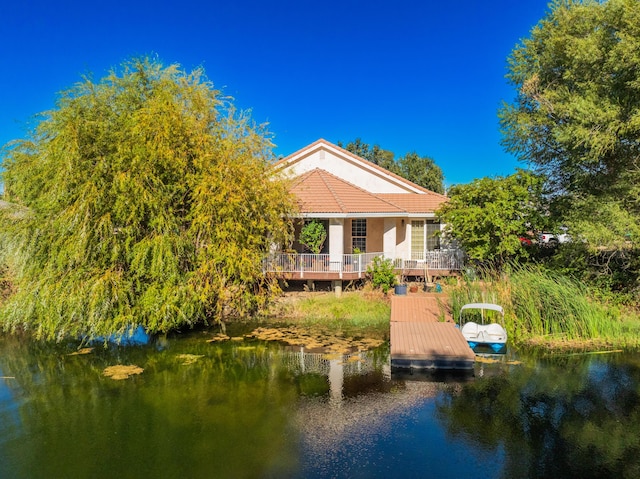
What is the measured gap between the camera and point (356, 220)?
19.7 metres

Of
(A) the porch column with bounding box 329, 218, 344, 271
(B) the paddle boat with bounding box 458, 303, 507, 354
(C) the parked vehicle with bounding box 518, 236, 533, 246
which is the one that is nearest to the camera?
(B) the paddle boat with bounding box 458, 303, 507, 354

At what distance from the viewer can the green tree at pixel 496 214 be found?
15617 millimetres

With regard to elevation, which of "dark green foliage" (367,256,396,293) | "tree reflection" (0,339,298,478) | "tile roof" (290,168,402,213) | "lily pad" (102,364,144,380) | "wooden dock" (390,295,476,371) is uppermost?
"tile roof" (290,168,402,213)

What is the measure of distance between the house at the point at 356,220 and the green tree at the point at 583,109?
5.10m

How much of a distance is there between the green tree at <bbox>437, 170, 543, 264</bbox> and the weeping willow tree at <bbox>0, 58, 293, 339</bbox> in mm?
8507

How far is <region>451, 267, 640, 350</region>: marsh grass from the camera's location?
11469 millimetres

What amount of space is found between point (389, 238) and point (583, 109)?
29.1 ft

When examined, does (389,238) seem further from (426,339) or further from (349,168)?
(426,339)

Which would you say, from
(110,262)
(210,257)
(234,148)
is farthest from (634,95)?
(110,262)

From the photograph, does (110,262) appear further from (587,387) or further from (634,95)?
(634,95)

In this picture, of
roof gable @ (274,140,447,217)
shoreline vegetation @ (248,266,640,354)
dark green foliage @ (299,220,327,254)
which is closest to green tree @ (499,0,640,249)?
shoreline vegetation @ (248,266,640,354)

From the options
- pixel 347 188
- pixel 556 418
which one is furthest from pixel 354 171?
pixel 556 418

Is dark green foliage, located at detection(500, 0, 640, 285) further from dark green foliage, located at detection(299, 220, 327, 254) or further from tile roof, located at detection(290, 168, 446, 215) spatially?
dark green foliage, located at detection(299, 220, 327, 254)

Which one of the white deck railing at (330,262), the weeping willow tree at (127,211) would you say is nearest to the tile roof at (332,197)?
the white deck railing at (330,262)
